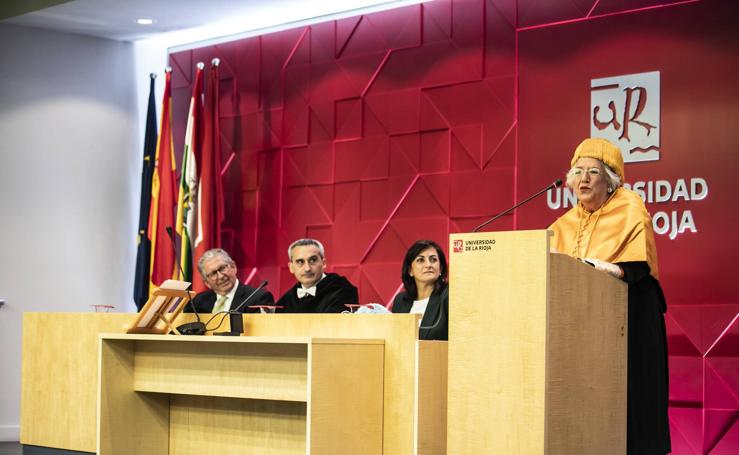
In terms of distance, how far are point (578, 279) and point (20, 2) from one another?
5190mm

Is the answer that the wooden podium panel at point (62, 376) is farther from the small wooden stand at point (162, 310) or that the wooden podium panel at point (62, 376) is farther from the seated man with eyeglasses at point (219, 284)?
the seated man with eyeglasses at point (219, 284)

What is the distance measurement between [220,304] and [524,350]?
2.86 meters

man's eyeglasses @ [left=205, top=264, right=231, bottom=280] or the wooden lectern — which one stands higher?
man's eyeglasses @ [left=205, top=264, right=231, bottom=280]

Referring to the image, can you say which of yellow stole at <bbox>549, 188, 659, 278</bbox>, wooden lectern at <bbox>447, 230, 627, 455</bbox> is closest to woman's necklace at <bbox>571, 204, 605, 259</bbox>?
yellow stole at <bbox>549, 188, 659, 278</bbox>

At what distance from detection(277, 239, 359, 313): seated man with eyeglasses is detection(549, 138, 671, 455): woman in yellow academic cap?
1.69m

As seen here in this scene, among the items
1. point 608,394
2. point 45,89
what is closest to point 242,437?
point 608,394

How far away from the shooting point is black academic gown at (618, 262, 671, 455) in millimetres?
3574

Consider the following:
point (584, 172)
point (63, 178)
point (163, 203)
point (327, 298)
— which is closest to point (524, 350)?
point (584, 172)

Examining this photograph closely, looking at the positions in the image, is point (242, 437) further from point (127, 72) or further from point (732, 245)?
point (127, 72)

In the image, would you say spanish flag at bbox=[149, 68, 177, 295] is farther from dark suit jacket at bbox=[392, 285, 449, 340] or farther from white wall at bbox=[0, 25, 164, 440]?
dark suit jacket at bbox=[392, 285, 449, 340]

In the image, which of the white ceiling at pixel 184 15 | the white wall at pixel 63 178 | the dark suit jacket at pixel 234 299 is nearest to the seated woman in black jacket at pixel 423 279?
the dark suit jacket at pixel 234 299

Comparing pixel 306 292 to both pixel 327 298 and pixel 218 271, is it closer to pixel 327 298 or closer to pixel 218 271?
pixel 327 298

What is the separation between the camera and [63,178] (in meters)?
7.31

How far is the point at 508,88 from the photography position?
19.5 feet
